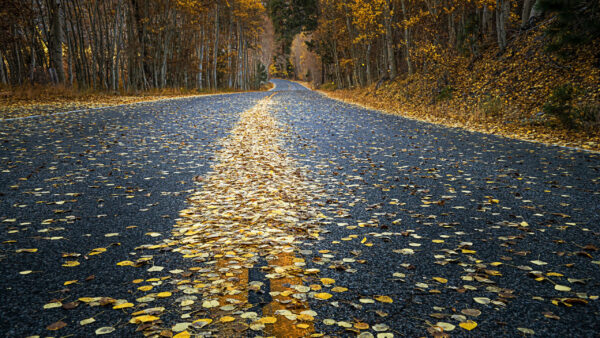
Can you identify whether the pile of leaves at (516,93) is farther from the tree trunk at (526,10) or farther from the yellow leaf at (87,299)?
the yellow leaf at (87,299)

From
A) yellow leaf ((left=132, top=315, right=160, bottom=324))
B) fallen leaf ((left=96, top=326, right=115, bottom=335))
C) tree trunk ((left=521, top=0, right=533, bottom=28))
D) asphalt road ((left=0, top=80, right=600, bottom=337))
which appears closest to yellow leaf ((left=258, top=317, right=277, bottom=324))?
asphalt road ((left=0, top=80, right=600, bottom=337))

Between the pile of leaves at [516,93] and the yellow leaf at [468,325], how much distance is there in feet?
26.4

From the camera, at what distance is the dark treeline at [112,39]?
19.9 metres

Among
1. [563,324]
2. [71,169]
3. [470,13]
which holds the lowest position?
[563,324]

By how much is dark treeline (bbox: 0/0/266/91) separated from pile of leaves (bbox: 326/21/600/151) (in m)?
17.6

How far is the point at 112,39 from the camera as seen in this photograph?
27844 millimetres

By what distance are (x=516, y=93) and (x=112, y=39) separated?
26.7 meters

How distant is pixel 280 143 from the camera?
9.81 metres

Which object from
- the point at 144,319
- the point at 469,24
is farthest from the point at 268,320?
the point at 469,24

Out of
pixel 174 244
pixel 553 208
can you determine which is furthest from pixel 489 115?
pixel 174 244

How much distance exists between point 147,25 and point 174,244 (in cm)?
3025

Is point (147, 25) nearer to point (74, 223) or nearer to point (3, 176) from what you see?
point (3, 176)

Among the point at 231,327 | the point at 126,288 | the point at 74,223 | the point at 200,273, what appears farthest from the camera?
the point at 74,223

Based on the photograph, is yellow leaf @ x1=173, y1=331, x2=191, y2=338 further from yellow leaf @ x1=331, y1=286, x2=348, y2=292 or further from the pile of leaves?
the pile of leaves
